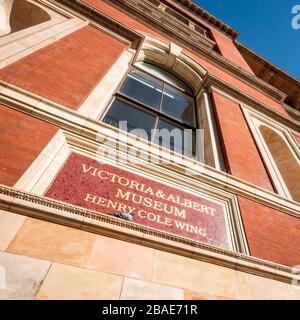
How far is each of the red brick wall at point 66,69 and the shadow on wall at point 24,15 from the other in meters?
1.41

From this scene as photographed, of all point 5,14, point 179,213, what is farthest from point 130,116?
point 5,14

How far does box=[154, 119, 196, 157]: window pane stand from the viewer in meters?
4.96

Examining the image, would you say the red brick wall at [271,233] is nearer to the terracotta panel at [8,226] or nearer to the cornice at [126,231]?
the cornice at [126,231]

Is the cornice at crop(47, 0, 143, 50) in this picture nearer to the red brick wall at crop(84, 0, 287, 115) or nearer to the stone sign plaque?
the red brick wall at crop(84, 0, 287, 115)

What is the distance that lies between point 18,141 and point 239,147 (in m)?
4.33

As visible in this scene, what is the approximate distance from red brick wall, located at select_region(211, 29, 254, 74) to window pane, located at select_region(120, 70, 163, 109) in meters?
6.27

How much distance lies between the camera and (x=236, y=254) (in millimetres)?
2674

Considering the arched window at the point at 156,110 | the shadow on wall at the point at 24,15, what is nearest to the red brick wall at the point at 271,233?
the arched window at the point at 156,110

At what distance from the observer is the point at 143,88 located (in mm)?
6246

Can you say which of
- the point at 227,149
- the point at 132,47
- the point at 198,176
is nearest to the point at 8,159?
the point at 198,176

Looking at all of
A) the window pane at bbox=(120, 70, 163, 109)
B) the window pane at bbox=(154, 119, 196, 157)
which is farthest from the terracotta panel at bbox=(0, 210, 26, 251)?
the window pane at bbox=(120, 70, 163, 109)

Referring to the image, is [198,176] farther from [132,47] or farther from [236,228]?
[132,47]

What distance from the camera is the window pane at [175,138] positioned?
195 inches

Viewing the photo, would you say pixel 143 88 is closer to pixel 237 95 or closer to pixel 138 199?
pixel 237 95
